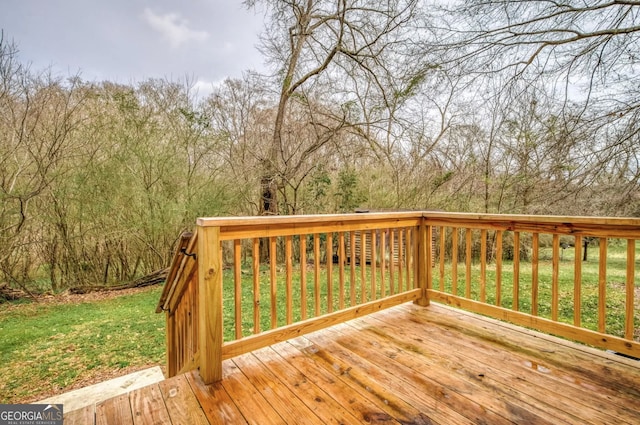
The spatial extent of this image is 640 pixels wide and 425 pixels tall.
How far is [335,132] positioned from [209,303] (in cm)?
624

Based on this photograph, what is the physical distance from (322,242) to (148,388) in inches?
287

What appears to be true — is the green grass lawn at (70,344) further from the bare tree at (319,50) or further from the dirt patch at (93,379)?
the bare tree at (319,50)

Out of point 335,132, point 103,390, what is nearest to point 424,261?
point 103,390

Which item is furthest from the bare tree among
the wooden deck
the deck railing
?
the wooden deck

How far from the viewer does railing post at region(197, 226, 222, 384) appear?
1.74 metres

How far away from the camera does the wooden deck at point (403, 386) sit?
1474 mm

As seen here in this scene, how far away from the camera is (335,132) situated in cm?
740

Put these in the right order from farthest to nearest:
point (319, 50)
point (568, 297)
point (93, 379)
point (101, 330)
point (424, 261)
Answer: point (319, 50) → point (568, 297) → point (101, 330) → point (93, 379) → point (424, 261)

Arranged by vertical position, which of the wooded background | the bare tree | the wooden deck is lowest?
the wooden deck

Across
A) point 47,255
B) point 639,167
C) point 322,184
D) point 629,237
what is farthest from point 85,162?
point 639,167

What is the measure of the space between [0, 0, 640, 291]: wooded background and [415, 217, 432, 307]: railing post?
186 cm

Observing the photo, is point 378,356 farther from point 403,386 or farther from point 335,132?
point 335,132

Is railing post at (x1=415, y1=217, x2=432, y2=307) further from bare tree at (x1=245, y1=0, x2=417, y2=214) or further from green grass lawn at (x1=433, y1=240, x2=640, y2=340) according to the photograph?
bare tree at (x1=245, y1=0, x2=417, y2=214)

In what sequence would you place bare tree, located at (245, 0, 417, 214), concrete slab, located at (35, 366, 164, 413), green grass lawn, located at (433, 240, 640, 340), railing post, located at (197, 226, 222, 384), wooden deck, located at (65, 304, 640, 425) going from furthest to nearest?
bare tree, located at (245, 0, 417, 214), green grass lawn, located at (433, 240, 640, 340), concrete slab, located at (35, 366, 164, 413), railing post, located at (197, 226, 222, 384), wooden deck, located at (65, 304, 640, 425)
